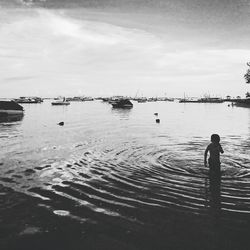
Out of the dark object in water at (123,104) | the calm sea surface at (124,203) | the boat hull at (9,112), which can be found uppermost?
the dark object in water at (123,104)

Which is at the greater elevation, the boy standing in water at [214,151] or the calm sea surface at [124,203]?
the boy standing in water at [214,151]

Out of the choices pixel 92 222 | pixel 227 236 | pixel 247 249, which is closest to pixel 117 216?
pixel 92 222

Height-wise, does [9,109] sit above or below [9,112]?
above

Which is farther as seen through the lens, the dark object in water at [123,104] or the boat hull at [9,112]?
the dark object in water at [123,104]

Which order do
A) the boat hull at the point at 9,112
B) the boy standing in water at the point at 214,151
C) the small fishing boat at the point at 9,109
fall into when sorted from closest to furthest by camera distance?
1. the boy standing in water at the point at 214,151
2. the boat hull at the point at 9,112
3. the small fishing boat at the point at 9,109

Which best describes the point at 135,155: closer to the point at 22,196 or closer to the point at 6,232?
the point at 22,196

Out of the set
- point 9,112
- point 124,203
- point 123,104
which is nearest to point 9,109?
point 9,112

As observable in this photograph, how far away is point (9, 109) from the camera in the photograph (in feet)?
192

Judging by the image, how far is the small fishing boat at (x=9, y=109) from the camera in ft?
186

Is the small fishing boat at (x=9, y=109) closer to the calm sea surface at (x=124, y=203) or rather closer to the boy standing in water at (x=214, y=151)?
the calm sea surface at (x=124, y=203)

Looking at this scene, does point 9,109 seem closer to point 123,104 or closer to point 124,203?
point 124,203

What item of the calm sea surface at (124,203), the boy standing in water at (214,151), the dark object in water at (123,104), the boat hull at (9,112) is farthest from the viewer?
the dark object in water at (123,104)

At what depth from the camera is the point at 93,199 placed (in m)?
9.49

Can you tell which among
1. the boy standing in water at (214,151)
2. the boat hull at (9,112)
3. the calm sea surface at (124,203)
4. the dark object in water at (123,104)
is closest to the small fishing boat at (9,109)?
the boat hull at (9,112)
